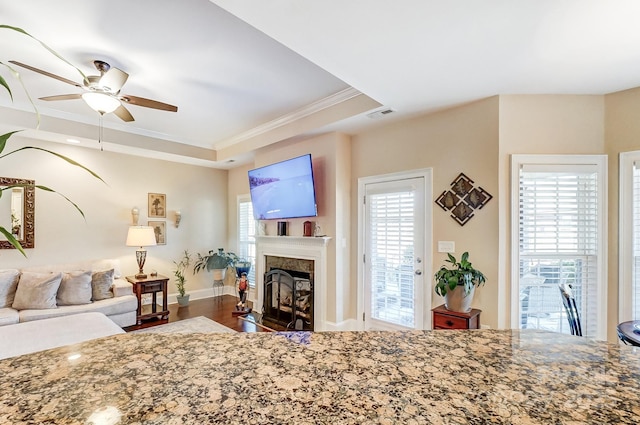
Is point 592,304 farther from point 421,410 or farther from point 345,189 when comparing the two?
point 421,410

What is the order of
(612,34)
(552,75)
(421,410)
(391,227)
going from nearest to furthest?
(421,410)
(612,34)
(552,75)
(391,227)

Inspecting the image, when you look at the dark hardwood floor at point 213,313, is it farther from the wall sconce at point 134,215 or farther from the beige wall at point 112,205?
the wall sconce at point 134,215

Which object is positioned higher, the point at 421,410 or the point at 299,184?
the point at 299,184

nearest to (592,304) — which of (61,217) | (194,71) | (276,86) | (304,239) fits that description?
(304,239)

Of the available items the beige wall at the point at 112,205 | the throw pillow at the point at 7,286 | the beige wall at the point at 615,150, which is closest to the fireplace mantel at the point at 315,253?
the beige wall at the point at 112,205

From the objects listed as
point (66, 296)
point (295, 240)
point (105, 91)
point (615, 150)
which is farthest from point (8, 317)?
point (615, 150)

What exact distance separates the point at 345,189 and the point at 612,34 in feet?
8.45

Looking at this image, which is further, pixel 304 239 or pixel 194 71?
pixel 304 239

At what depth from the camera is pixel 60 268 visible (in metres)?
4.04

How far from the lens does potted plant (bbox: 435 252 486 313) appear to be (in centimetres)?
264

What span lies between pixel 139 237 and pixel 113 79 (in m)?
2.49

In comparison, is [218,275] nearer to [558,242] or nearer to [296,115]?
[296,115]

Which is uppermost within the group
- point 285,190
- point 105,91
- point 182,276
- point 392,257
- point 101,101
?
point 105,91

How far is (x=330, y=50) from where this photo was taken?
2.09 m
